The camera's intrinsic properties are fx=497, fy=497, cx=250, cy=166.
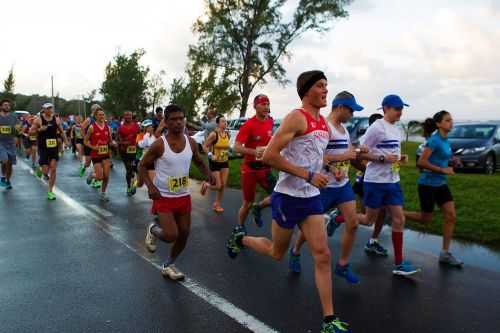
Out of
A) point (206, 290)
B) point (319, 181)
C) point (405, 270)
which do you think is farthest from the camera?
point (405, 270)

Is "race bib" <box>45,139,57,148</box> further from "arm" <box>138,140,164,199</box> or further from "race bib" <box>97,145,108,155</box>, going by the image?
"arm" <box>138,140,164,199</box>

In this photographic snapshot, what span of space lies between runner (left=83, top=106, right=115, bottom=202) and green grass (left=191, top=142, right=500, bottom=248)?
11.9 feet

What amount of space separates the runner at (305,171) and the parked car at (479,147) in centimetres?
1161

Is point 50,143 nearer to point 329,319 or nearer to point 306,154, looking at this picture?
point 306,154

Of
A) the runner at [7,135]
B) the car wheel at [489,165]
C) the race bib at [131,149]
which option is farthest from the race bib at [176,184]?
the car wheel at [489,165]

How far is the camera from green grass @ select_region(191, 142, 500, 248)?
738 centimetres

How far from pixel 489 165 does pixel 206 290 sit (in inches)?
523

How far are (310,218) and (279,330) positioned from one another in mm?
920

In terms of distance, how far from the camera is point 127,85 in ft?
147

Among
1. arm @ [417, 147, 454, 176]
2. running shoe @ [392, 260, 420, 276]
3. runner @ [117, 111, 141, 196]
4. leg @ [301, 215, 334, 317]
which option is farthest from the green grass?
leg @ [301, 215, 334, 317]

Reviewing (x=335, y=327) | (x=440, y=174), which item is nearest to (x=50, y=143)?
(x=440, y=174)

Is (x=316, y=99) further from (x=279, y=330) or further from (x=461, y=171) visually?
(x=461, y=171)

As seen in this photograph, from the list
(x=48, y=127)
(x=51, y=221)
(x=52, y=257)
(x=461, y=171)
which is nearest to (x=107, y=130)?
(x=48, y=127)

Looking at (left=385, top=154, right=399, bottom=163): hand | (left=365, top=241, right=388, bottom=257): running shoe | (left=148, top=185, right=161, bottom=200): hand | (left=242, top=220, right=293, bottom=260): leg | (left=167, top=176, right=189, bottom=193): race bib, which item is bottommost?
(left=365, top=241, right=388, bottom=257): running shoe
